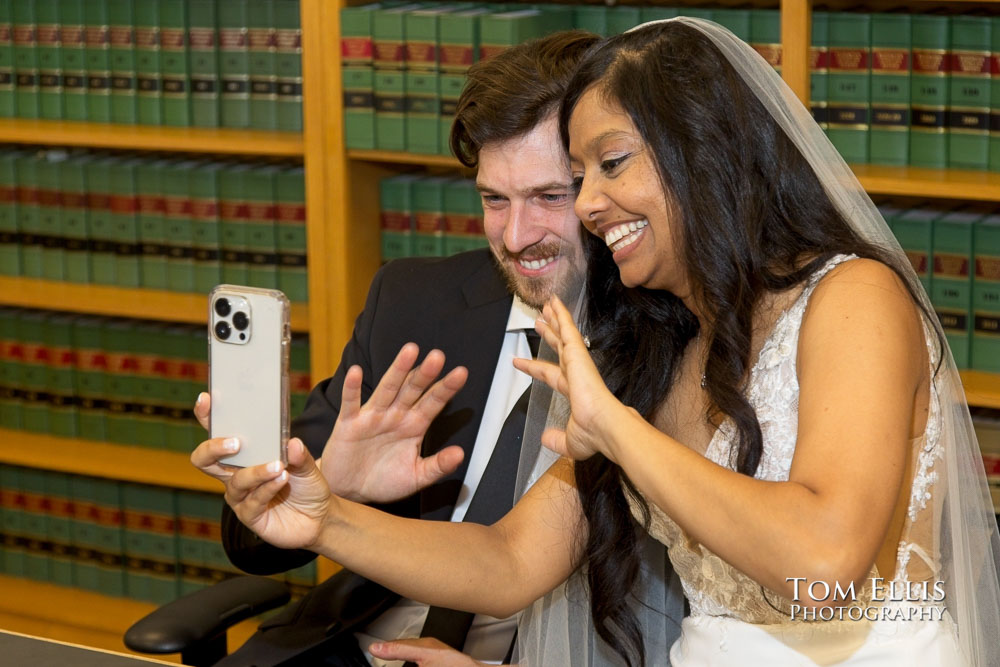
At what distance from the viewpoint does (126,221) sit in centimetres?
293

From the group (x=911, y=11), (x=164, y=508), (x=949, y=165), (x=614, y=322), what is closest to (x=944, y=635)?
(x=614, y=322)

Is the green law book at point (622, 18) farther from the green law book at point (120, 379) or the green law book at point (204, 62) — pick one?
the green law book at point (120, 379)

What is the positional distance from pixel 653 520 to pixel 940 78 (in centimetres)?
117

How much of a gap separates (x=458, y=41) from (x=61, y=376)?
130cm

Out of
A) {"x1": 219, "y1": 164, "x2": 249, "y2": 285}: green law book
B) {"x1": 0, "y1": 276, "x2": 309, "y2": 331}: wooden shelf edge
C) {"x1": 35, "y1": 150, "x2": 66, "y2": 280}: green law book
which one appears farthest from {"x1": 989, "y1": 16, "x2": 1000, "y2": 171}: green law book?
{"x1": 35, "y1": 150, "x2": 66, "y2": 280}: green law book

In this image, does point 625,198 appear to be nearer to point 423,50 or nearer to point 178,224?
point 423,50

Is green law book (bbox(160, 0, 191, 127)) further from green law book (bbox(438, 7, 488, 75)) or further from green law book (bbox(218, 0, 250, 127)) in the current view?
green law book (bbox(438, 7, 488, 75))

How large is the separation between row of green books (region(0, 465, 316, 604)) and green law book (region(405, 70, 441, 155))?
100 cm

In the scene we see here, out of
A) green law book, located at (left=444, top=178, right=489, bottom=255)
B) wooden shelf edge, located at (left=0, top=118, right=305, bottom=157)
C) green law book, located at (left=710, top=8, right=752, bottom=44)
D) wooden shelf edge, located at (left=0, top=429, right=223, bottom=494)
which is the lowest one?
wooden shelf edge, located at (left=0, top=429, right=223, bottom=494)

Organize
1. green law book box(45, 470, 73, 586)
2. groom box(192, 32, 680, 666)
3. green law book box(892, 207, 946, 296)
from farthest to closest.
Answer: green law book box(45, 470, 73, 586) < green law book box(892, 207, 946, 296) < groom box(192, 32, 680, 666)

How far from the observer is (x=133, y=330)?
9.78 feet

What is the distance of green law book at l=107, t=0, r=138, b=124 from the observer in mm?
2826

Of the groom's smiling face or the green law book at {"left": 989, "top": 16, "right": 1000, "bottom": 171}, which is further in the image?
the green law book at {"left": 989, "top": 16, "right": 1000, "bottom": 171}

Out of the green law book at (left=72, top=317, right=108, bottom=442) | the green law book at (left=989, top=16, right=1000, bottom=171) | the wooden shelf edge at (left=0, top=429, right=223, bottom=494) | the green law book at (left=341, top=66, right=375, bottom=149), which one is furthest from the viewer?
the green law book at (left=72, top=317, right=108, bottom=442)
